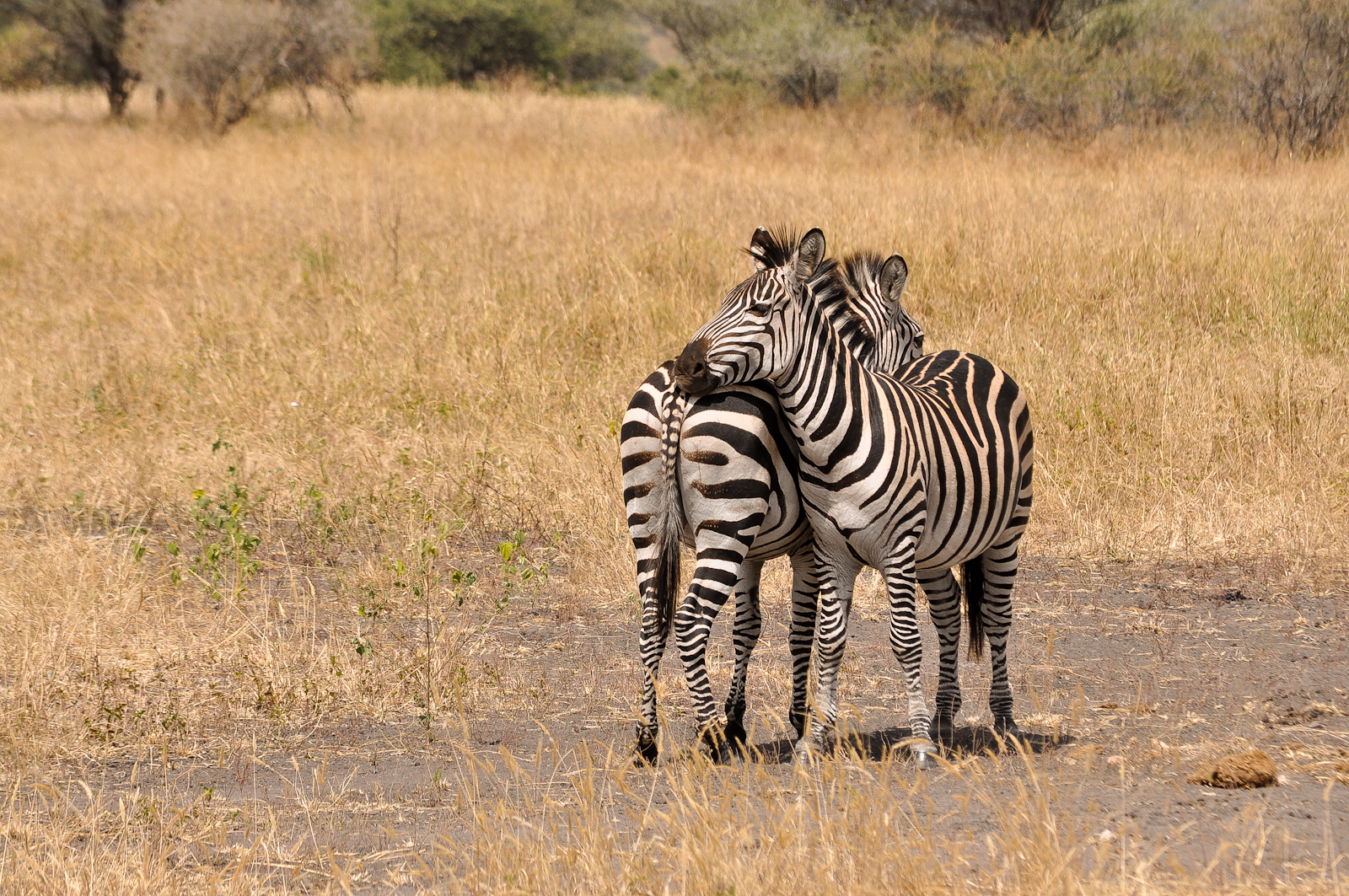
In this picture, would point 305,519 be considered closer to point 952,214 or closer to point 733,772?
point 733,772

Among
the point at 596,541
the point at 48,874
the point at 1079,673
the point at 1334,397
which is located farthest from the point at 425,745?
the point at 1334,397

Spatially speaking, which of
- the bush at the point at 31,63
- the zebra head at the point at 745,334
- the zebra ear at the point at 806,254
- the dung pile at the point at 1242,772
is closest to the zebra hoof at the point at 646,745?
the zebra head at the point at 745,334

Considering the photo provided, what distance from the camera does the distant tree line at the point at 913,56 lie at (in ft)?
50.8

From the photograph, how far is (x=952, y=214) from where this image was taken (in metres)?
A: 11.0

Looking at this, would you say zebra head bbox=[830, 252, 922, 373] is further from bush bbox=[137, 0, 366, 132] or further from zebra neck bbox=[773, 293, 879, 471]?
bush bbox=[137, 0, 366, 132]

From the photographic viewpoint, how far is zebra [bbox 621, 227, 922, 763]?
13.2 ft

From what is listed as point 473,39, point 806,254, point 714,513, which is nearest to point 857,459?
point 714,513

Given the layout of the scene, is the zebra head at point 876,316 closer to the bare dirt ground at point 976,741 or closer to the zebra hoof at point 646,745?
the bare dirt ground at point 976,741

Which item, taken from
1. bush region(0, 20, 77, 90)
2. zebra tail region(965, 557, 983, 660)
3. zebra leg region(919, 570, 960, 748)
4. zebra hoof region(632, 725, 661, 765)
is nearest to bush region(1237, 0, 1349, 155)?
zebra tail region(965, 557, 983, 660)

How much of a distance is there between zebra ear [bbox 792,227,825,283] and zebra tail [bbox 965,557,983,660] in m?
1.49

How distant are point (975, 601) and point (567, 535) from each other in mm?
2731

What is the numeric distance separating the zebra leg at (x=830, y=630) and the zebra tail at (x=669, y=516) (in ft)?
1.64

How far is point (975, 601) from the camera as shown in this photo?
495cm

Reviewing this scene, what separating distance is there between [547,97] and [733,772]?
20.6 m
